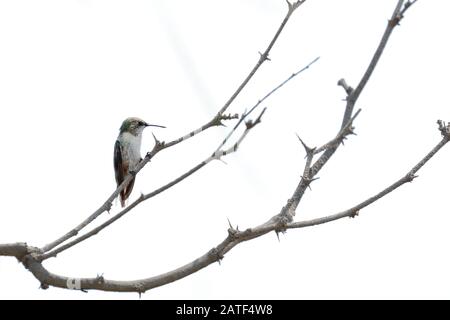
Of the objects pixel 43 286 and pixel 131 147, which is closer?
pixel 43 286

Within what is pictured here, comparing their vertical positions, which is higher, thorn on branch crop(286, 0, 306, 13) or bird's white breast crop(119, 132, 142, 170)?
bird's white breast crop(119, 132, 142, 170)

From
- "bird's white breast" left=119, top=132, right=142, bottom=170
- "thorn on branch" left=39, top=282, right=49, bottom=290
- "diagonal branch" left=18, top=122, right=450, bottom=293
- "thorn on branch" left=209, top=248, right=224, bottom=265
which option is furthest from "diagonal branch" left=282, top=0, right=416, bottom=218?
"bird's white breast" left=119, top=132, right=142, bottom=170

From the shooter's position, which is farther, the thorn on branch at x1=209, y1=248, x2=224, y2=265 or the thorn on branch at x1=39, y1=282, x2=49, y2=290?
the thorn on branch at x1=39, y1=282, x2=49, y2=290

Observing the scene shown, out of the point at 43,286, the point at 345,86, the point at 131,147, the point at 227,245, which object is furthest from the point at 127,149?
the point at 345,86

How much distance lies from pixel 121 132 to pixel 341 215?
22.2 ft

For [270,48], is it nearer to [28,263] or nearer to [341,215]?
[341,215]

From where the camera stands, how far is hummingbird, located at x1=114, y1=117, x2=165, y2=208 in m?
9.84

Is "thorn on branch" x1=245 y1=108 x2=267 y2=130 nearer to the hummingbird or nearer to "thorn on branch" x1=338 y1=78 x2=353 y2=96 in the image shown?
"thorn on branch" x1=338 y1=78 x2=353 y2=96

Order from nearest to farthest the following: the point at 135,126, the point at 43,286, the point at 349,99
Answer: the point at 349,99, the point at 43,286, the point at 135,126

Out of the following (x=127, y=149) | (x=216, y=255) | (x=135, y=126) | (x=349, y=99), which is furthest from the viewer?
(x=135, y=126)

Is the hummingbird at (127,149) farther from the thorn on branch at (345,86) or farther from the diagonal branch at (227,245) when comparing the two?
the thorn on branch at (345,86)

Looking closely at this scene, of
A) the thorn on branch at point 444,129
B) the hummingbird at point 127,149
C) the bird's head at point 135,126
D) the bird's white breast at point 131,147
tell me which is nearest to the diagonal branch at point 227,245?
the thorn on branch at point 444,129

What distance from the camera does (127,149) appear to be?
33.3ft

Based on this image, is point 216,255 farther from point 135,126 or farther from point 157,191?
point 135,126
